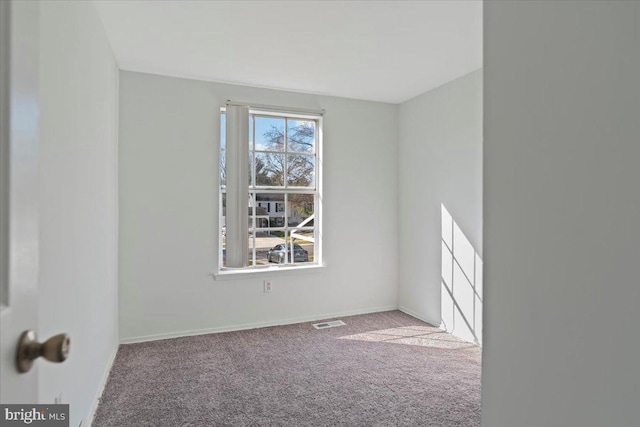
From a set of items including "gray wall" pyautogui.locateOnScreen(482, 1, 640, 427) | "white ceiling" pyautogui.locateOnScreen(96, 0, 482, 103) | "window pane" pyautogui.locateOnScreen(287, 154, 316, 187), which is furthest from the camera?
"window pane" pyautogui.locateOnScreen(287, 154, 316, 187)

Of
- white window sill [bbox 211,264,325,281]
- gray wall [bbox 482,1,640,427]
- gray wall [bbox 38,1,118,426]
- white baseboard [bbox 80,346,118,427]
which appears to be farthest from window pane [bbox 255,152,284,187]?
gray wall [bbox 482,1,640,427]

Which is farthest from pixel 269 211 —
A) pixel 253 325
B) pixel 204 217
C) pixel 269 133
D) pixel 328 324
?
pixel 328 324

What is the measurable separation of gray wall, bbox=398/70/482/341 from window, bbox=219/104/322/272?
1.10 meters

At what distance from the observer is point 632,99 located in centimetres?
79

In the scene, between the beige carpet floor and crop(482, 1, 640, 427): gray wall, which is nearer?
crop(482, 1, 640, 427): gray wall

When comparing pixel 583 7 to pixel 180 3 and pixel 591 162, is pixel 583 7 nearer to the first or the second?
pixel 591 162

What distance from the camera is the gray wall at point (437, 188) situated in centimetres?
342

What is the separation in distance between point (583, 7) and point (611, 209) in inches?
19.7

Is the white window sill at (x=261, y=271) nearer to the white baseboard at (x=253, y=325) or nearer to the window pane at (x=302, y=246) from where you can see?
the window pane at (x=302, y=246)

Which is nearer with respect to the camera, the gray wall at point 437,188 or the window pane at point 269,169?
the gray wall at point 437,188

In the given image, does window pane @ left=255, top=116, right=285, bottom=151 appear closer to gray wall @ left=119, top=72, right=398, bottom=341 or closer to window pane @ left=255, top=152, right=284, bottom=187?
window pane @ left=255, top=152, right=284, bottom=187

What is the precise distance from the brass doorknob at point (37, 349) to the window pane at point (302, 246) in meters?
3.52

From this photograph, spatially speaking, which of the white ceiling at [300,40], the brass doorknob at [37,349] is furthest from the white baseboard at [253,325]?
the brass doorknob at [37,349]

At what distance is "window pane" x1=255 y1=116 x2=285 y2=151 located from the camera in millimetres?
4004
